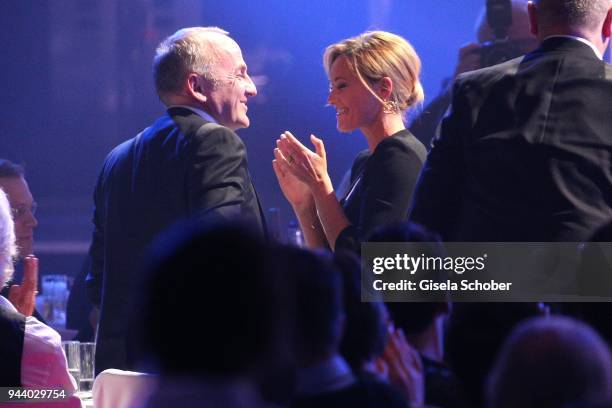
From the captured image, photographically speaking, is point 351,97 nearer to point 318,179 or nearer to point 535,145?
point 318,179

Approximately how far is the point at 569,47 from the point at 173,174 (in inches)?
36.2

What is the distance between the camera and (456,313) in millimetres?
A: 1558

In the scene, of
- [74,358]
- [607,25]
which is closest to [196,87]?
[74,358]

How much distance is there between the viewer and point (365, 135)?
2.46 m

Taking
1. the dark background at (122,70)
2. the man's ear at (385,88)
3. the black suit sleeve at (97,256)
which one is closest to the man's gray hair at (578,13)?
the man's ear at (385,88)

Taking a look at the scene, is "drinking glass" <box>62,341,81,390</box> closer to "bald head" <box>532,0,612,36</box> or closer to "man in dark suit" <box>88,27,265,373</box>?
"man in dark suit" <box>88,27,265,373</box>

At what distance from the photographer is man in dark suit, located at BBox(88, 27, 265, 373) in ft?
7.32

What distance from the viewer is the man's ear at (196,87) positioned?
248cm

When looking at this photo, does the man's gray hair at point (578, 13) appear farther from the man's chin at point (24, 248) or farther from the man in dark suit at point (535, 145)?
the man's chin at point (24, 248)

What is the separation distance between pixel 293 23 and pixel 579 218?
3.93 meters

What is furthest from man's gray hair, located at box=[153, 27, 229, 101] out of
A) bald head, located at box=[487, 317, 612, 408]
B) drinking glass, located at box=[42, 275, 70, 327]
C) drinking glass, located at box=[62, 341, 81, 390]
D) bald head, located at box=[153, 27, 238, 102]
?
drinking glass, located at box=[42, 275, 70, 327]

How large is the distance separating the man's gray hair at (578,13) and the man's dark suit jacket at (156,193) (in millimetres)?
751

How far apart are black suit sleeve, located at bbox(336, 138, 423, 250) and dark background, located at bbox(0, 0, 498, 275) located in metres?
3.12

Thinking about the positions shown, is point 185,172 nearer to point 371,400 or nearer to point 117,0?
point 371,400
